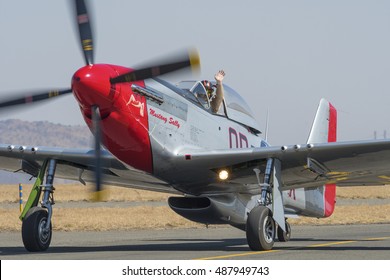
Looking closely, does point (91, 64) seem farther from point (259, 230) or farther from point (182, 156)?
point (259, 230)

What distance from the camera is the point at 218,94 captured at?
666 inches

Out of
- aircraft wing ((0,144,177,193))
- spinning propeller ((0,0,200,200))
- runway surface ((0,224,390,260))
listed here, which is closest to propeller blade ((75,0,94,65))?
spinning propeller ((0,0,200,200))

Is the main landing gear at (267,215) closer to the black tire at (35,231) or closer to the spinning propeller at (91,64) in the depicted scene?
the spinning propeller at (91,64)

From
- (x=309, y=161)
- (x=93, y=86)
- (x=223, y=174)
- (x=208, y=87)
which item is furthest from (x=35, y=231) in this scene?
(x=309, y=161)

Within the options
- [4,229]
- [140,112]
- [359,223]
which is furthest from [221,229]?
[140,112]

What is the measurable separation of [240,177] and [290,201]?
3428 millimetres

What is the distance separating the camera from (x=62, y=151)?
16.9 metres

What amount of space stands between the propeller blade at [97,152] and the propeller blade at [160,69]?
725 millimetres

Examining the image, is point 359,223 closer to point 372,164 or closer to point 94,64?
point 372,164

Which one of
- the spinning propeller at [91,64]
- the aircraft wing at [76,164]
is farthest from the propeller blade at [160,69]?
the aircraft wing at [76,164]

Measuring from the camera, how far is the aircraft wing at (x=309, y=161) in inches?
621

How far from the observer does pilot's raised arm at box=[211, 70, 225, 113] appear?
16.8m

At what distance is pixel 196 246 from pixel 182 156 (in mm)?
3093

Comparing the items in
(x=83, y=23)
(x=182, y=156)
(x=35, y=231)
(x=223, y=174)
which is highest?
(x=83, y=23)
